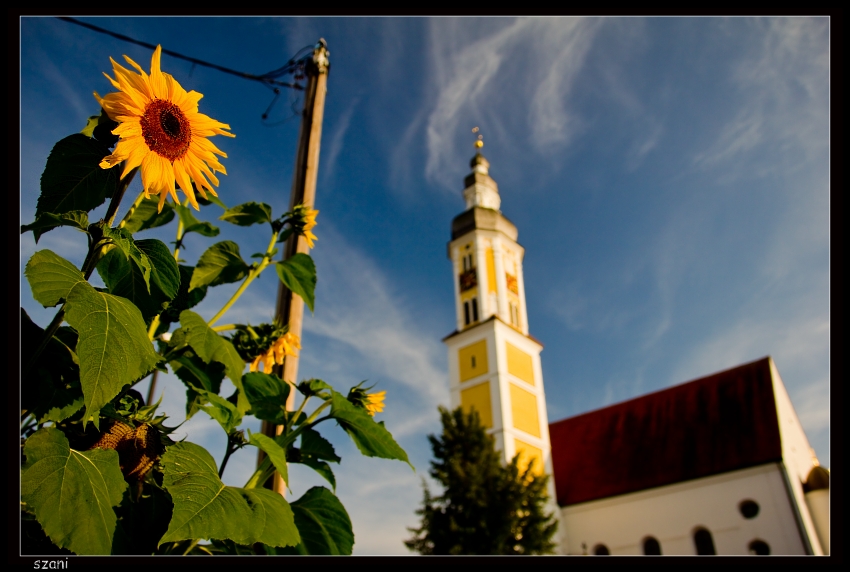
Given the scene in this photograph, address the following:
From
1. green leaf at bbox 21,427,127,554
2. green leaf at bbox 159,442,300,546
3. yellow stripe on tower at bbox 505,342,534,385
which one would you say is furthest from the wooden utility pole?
yellow stripe on tower at bbox 505,342,534,385

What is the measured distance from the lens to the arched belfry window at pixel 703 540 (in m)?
21.4

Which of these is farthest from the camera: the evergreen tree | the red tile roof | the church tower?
the church tower

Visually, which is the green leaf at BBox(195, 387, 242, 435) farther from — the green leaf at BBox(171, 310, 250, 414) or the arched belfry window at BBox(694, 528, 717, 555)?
the arched belfry window at BBox(694, 528, 717, 555)

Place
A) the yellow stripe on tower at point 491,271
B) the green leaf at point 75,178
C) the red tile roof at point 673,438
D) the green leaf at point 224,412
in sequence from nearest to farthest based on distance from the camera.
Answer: the green leaf at point 75,178
the green leaf at point 224,412
the red tile roof at point 673,438
the yellow stripe on tower at point 491,271

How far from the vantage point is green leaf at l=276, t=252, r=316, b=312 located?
4.47 ft

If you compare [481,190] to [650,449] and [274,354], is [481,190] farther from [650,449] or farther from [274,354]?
[274,354]

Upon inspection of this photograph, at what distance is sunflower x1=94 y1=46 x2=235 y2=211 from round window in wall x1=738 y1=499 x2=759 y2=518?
2461cm

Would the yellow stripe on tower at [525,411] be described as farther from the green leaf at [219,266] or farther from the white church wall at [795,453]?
the green leaf at [219,266]

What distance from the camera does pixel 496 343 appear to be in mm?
26781

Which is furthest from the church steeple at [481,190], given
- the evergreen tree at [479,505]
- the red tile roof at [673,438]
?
the evergreen tree at [479,505]

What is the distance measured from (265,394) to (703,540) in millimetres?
25094
